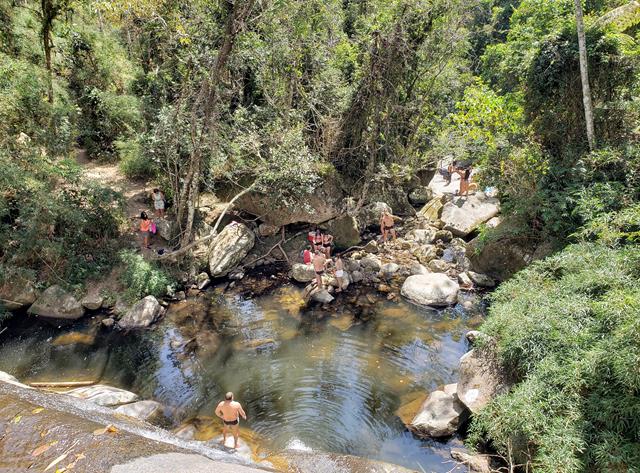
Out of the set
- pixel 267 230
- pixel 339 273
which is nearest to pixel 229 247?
pixel 267 230

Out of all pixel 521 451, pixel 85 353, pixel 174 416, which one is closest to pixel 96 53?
pixel 85 353

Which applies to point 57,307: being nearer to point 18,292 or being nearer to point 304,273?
point 18,292

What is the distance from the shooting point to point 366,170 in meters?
16.9

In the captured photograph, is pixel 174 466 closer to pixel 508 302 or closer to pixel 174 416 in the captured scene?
pixel 174 416

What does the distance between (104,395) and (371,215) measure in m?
12.3

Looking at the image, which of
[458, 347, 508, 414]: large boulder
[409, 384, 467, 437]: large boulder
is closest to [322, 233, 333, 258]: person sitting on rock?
[458, 347, 508, 414]: large boulder

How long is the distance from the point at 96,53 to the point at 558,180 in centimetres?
2077

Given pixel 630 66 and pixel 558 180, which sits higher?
pixel 630 66

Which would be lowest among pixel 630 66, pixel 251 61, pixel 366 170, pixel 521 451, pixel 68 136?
pixel 521 451

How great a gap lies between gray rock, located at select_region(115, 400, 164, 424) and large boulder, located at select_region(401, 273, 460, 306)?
7.73 metres

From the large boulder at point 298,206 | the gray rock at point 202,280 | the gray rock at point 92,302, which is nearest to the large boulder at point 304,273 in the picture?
the large boulder at point 298,206

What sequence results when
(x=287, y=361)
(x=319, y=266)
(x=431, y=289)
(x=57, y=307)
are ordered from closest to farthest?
(x=287, y=361) → (x=57, y=307) → (x=431, y=289) → (x=319, y=266)

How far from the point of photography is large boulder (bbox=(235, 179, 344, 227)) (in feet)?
49.1

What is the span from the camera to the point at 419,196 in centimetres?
2066
